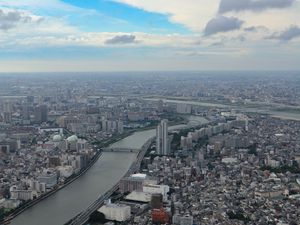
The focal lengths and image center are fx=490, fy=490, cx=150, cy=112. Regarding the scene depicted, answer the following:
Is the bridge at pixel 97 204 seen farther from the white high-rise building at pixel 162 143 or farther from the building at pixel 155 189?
the white high-rise building at pixel 162 143

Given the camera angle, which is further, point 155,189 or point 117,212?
point 155,189

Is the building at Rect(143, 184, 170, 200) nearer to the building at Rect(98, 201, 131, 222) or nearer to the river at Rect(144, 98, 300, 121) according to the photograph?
the building at Rect(98, 201, 131, 222)

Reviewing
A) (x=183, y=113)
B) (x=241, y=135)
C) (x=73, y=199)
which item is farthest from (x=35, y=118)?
(x=73, y=199)

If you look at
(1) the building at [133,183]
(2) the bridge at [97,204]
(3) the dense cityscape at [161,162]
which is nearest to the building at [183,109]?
(3) the dense cityscape at [161,162]

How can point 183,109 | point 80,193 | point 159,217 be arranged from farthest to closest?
point 183,109 < point 80,193 < point 159,217

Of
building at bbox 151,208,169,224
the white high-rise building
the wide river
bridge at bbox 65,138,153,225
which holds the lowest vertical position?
the wide river

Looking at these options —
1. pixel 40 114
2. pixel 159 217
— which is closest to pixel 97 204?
pixel 159 217

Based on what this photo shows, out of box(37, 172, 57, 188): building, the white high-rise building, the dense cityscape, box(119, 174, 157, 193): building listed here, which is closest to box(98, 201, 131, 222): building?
the dense cityscape

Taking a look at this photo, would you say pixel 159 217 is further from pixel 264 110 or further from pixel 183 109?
pixel 264 110
